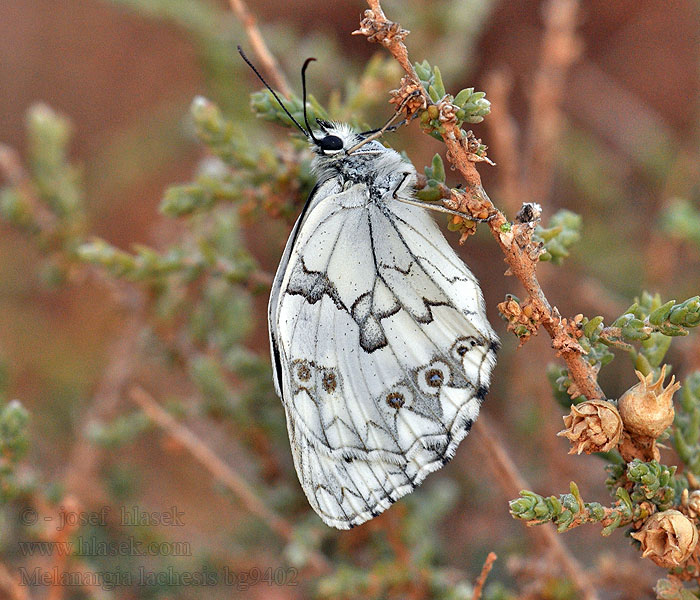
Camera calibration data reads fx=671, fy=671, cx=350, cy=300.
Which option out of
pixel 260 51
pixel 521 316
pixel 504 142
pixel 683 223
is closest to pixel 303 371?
pixel 521 316

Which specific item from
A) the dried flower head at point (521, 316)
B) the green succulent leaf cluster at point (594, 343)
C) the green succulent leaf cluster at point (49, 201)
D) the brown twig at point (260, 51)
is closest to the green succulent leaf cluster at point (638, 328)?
the green succulent leaf cluster at point (594, 343)

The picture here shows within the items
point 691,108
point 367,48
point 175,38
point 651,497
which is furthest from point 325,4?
point 651,497

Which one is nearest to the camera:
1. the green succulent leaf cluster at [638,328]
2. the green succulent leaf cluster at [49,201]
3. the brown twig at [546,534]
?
the green succulent leaf cluster at [638,328]

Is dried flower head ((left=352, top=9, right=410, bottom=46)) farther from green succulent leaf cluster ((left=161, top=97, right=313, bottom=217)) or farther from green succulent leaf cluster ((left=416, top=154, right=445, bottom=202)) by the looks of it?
green succulent leaf cluster ((left=161, top=97, right=313, bottom=217))

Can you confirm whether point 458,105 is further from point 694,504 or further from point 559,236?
point 694,504

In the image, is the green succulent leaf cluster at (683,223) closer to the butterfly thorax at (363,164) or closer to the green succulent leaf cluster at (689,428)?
the green succulent leaf cluster at (689,428)

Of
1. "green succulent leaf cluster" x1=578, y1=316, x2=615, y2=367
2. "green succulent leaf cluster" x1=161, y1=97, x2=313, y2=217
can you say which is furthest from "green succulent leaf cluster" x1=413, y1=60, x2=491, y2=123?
"green succulent leaf cluster" x1=161, y1=97, x2=313, y2=217
